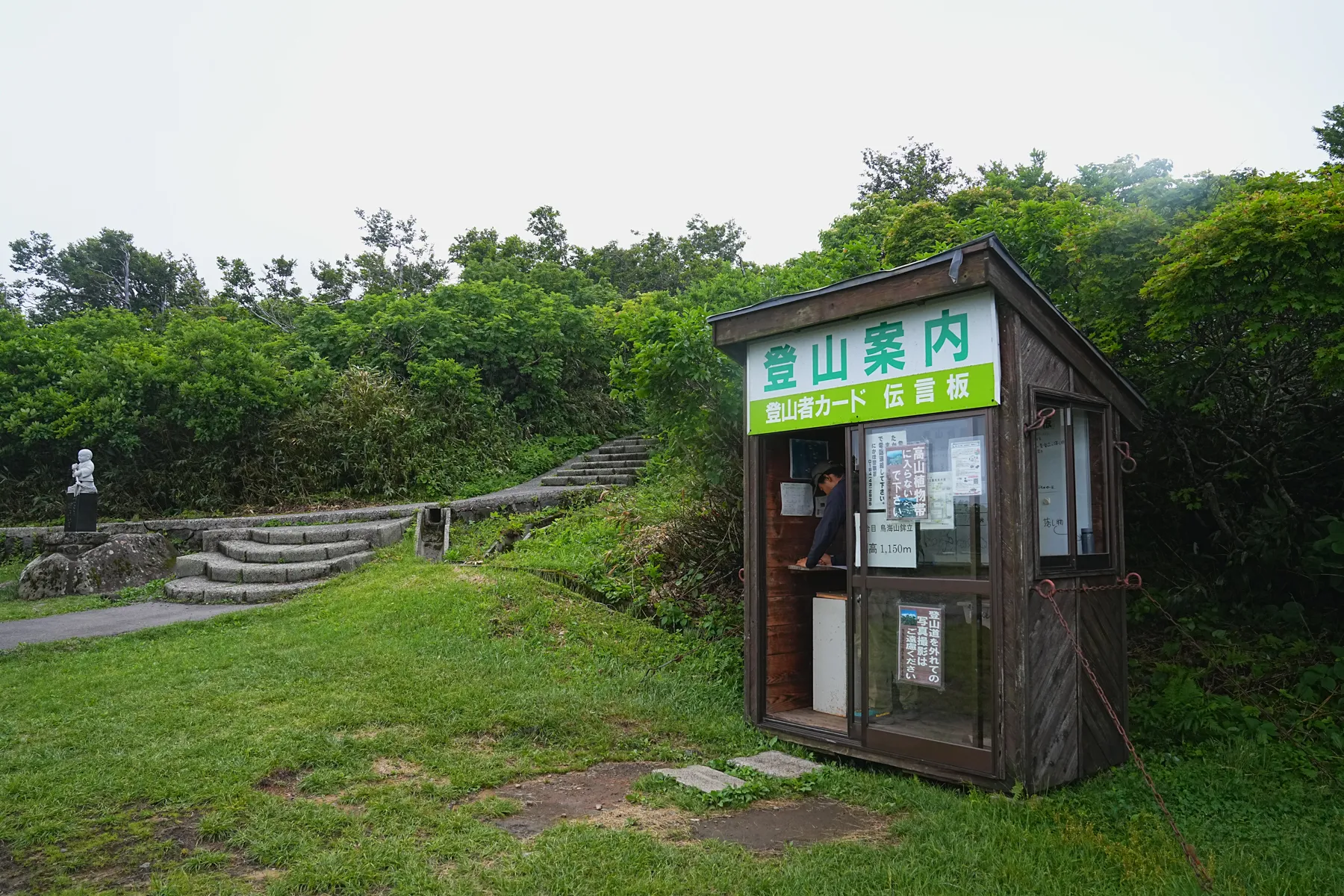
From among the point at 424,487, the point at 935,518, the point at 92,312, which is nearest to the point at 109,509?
the point at 424,487

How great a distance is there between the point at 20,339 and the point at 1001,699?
1853 centimetres

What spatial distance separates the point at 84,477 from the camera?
1314 cm

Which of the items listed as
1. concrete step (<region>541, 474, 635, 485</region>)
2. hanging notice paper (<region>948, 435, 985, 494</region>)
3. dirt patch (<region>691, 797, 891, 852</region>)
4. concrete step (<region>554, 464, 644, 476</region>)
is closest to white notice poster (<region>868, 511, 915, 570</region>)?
hanging notice paper (<region>948, 435, 985, 494</region>)

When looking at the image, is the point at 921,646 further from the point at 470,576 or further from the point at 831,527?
the point at 470,576

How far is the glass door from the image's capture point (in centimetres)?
483

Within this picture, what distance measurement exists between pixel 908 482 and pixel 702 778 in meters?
2.10

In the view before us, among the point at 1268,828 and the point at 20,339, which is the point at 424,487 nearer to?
the point at 20,339

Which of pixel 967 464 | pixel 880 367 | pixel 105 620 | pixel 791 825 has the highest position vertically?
pixel 880 367

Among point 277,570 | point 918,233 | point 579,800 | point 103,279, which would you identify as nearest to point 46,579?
point 277,570

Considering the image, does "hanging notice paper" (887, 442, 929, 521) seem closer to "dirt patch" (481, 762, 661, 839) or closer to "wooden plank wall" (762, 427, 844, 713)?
"wooden plank wall" (762, 427, 844, 713)

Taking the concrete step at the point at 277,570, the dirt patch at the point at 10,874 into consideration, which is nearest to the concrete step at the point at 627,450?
the concrete step at the point at 277,570

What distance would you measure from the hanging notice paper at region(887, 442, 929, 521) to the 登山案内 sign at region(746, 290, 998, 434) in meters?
0.22

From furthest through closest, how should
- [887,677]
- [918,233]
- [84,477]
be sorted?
[84,477] < [918,233] < [887,677]

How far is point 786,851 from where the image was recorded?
3873 mm
